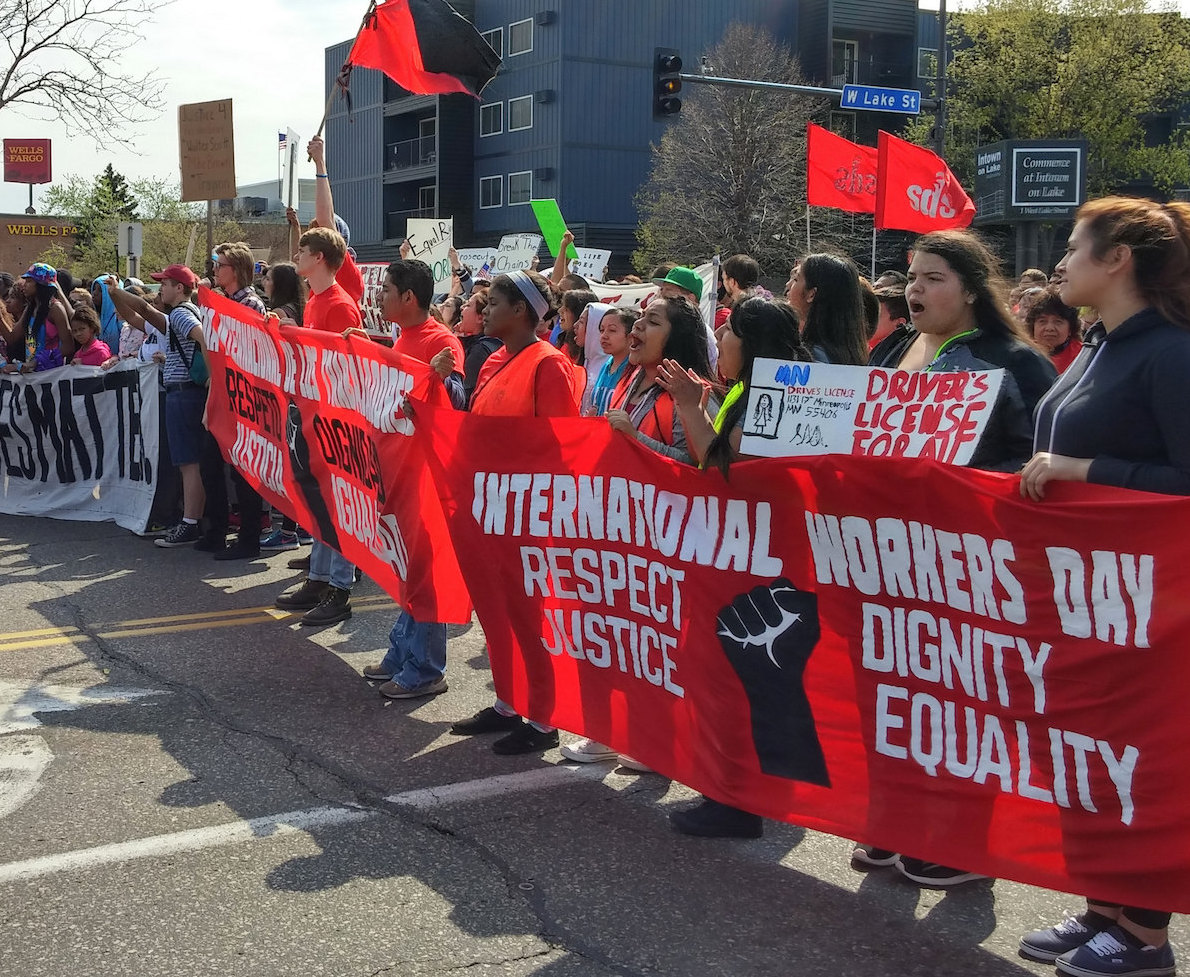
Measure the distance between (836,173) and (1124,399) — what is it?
35.8 ft

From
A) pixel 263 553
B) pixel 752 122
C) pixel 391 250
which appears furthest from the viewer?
pixel 391 250

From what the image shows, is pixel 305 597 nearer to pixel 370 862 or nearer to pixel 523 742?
pixel 523 742

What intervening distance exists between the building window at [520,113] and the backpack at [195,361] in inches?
1640

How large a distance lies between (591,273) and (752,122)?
86.3ft

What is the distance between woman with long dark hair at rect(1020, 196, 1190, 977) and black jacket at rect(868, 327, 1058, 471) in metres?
0.32

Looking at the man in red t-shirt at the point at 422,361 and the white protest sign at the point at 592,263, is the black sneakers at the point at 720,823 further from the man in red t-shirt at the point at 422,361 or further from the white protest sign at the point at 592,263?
the white protest sign at the point at 592,263

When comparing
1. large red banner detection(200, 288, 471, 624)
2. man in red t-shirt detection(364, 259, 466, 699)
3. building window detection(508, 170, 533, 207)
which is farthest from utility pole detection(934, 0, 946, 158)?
building window detection(508, 170, 533, 207)

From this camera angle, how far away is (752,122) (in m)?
41.9

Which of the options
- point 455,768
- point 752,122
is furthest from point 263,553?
point 752,122

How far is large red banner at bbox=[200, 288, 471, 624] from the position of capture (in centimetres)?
569

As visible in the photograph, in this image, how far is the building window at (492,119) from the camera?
167 feet

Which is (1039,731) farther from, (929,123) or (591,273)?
(929,123)

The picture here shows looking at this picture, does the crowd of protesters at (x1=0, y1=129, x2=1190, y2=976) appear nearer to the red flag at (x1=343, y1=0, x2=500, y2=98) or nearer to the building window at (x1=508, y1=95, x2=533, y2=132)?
the red flag at (x1=343, y1=0, x2=500, y2=98)

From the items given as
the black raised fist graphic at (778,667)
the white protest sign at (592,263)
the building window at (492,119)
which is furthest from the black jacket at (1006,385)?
the building window at (492,119)
